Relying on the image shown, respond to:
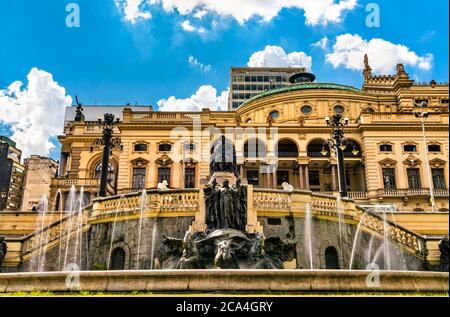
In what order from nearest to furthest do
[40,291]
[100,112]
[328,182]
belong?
1. [40,291]
2. [328,182]
3. [100,112]

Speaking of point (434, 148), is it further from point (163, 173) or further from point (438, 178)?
point (163, 173)

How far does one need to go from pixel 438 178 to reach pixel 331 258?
33.8 m

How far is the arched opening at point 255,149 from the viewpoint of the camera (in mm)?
49500

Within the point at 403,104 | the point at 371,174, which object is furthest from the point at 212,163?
the point at 403,104

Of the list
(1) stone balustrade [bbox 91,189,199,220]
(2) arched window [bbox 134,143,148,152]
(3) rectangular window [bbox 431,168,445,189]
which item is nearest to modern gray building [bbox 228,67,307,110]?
(2) arched window [bbox 134,143,148,152]

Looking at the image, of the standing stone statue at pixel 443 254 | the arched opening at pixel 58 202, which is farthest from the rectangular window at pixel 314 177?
the standing stone statue at pixel 443 254

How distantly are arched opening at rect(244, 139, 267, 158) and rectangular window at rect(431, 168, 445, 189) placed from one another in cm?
1934

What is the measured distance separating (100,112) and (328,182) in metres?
42.7

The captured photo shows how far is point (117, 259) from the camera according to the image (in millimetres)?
17922

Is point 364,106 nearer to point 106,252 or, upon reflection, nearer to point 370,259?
point 370,259

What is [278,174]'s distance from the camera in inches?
2002

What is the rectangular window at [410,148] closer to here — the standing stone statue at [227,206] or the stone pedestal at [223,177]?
the stone pedestal at [223,177]

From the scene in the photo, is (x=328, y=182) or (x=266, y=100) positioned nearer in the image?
(x=328, y=182)

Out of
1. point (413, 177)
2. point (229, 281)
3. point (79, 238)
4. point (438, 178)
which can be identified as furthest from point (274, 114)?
point (229, 281)
